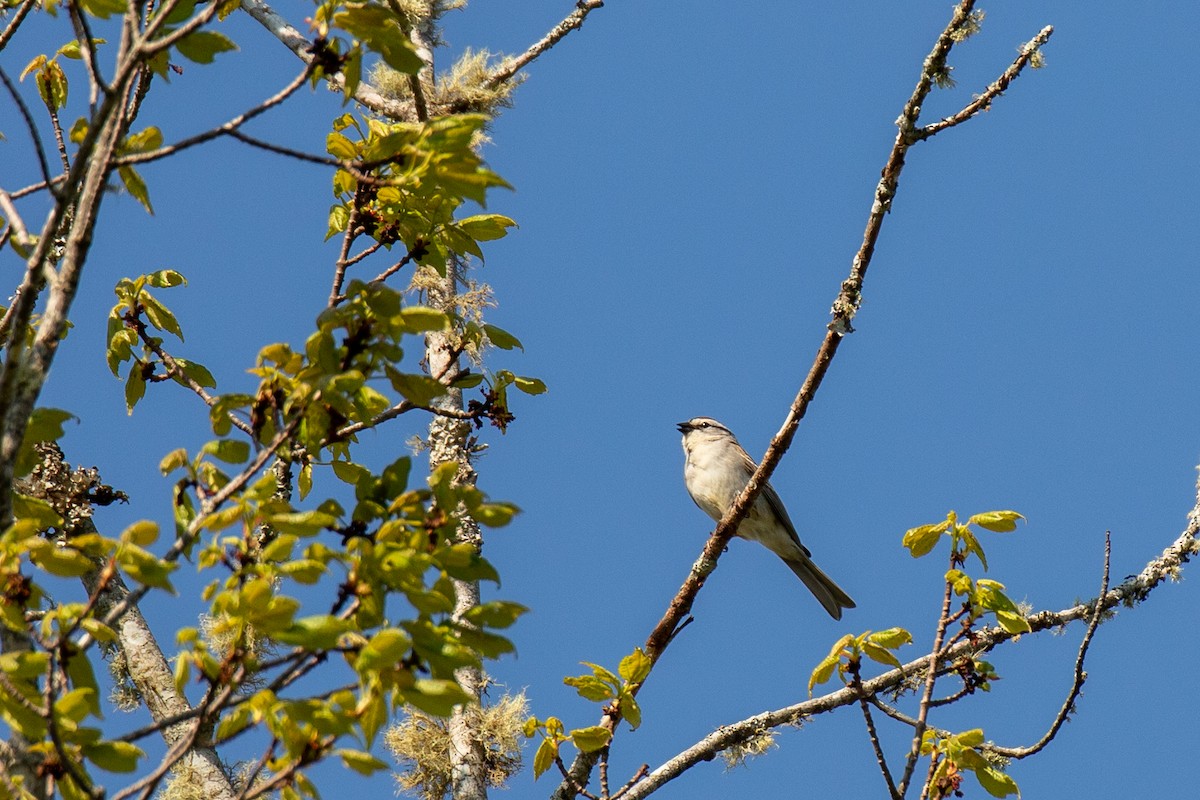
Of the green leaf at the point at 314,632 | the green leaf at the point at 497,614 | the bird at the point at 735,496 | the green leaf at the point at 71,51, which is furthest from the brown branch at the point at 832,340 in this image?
the bird at the point at 735,496

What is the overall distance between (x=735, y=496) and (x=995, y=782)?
524cm

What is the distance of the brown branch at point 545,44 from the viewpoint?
23.5 ft

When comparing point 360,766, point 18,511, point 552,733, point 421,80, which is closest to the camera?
point 360,766

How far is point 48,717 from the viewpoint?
8.36 feet

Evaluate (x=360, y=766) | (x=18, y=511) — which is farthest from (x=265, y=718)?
(x=18, y=511)

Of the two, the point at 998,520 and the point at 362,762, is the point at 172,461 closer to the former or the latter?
the point at 362,762

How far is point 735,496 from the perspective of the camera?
29.6 ft

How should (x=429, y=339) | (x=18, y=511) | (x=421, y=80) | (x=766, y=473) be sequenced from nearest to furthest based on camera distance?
(x=18, y=511) → (x=766, y=473) → (x=429, y=339) → (x=421, y=80)

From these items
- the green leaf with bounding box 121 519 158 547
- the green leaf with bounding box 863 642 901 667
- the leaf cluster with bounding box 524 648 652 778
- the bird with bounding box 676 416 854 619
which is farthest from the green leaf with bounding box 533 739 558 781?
the bird with bounding box 676 416 854 619

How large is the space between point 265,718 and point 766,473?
2.69 m

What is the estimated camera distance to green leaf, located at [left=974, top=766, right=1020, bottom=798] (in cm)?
381

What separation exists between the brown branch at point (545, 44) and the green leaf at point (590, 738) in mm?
4242

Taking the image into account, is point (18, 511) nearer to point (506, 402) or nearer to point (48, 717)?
point (48, 717)

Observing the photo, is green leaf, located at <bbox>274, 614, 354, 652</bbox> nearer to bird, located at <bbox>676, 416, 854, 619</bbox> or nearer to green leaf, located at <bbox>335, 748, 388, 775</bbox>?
green leaf, located at <bbox>335, 748, 388, 775</bbox>
